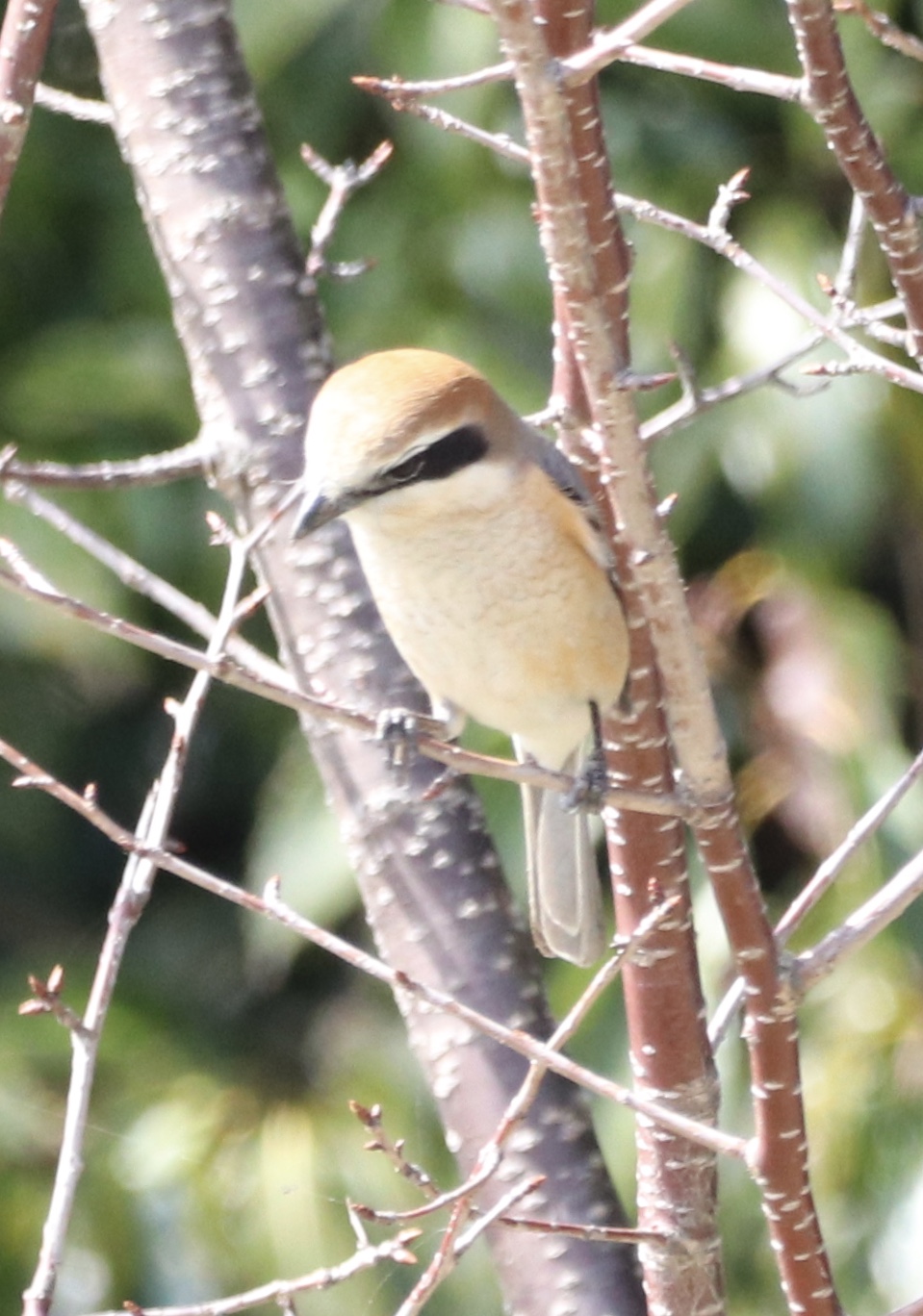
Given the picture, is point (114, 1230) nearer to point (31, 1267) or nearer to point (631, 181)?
point (31, 1267)

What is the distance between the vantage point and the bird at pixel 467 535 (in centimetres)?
141

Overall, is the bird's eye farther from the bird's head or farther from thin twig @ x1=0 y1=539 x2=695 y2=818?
thin twig @ x1=0 y1=539 x2=695 y2=818

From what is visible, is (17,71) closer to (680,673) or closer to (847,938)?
(680,673)

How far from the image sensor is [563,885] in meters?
1.74

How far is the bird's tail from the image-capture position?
1.72 metres

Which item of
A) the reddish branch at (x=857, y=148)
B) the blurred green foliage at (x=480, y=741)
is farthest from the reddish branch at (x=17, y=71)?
the blurred green foliage at (x=480, y=741)

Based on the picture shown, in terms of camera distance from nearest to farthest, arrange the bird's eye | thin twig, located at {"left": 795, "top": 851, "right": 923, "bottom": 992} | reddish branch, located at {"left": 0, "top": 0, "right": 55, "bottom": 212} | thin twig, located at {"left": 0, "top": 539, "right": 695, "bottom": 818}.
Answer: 1. thin twig, located at {"left": 0, "top": 539, "right": 695, "bottom": 818}
2. thin twig, located at {"left": 795, "top": 851, "right": 923, "bottom": 992}
3. reddish branch, located at {"left": 0, "top": 0, "right": 55, "bottom": 212}
4. the bird's eye

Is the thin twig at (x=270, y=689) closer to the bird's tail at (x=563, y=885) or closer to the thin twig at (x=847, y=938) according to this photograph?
the thin twig at (x=847, y=938)

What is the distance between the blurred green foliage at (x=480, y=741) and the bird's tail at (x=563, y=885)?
37cm

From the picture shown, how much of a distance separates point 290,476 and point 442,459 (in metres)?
0.21

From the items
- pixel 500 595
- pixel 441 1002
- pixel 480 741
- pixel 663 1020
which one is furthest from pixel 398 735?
pixel 480 741

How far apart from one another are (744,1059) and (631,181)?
3.99 ft

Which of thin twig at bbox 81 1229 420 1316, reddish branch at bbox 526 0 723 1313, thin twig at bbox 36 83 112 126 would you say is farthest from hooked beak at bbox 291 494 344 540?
thin twig at bbox 81 1229 420 1316

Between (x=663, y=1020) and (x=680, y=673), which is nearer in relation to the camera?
(x=680, y=673)
